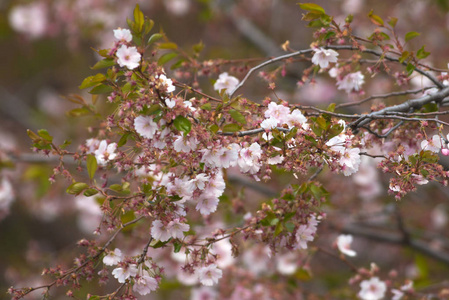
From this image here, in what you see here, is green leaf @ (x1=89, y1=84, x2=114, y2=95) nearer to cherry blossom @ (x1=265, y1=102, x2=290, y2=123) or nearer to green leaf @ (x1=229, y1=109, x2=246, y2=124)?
green leaf @ (x1=229, y1=109, x2=246, y2=124)

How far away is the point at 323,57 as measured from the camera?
1.54 m

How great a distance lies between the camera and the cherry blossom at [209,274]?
4.80ft

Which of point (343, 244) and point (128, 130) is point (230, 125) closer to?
point (128, 130)

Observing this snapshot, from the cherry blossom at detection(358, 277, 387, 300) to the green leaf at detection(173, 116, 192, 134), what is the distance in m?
1.34

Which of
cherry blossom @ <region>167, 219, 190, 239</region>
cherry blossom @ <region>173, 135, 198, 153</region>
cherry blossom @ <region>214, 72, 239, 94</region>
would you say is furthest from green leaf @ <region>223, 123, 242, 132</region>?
cherry blossom @ <region>214, 72, 239, 94</region>

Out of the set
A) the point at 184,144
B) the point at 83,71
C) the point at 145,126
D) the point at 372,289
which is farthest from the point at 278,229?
the point at 83,71

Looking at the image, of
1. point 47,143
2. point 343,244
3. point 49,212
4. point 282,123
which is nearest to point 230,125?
point 282,123

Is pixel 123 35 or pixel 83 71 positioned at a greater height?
pixel 83 71

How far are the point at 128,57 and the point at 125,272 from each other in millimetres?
617

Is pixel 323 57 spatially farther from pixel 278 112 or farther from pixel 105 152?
pixel 105 152

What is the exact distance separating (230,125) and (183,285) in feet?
6.04

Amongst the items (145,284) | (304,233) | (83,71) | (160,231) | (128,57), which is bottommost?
(145,284)

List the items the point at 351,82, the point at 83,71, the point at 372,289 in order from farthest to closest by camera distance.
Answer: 1. the point at 83,71
2. the point at 372,289
3. the point at 351,82

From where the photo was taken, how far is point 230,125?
133cm
